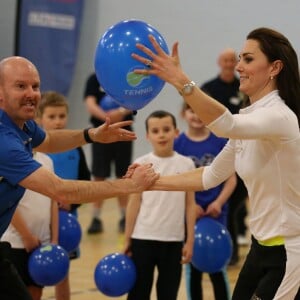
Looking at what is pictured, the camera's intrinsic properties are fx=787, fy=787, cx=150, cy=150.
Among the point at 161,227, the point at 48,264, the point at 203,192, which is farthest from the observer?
the point at 203,192

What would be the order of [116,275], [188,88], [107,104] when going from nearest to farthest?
1. [188,88]
2. [116,275]
3. [107,104]

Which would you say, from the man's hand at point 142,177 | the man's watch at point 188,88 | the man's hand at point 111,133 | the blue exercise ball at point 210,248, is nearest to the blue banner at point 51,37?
the blue exercise ball at point 210,248

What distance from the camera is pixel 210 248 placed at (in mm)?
5266

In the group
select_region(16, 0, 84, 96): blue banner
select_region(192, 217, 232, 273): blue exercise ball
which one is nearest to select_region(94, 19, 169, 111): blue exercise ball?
select_region(192, 217, 232, 273): blue exercise ball

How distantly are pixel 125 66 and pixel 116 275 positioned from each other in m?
1.71

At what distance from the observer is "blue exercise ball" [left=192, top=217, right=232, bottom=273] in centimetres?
524

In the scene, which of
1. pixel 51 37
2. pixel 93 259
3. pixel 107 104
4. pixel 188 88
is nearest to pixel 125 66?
pixel 188 88

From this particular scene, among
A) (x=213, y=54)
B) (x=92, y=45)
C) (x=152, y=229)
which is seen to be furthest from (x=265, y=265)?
(x=92, y=45)

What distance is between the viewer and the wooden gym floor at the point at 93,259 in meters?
6.21

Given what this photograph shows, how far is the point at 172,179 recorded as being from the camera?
3.88 metres

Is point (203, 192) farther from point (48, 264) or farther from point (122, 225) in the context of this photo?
point (122, 225)

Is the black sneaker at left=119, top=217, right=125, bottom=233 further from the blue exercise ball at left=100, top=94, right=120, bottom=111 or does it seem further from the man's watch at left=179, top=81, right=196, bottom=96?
the man's watch at left=179, top=81, right=196, bottom=96

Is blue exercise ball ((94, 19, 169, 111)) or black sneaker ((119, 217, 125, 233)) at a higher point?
blue exercise ball ((94, 19, 169, 111))

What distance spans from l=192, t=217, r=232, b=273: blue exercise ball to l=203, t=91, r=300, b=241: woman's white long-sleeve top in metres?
1.75
